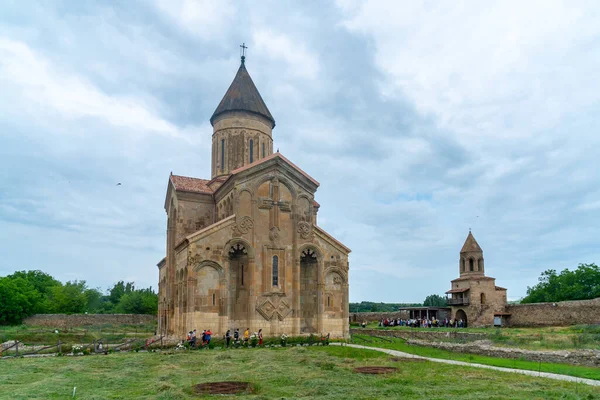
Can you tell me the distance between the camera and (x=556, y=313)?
134ft

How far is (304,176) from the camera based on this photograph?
28984 millimetres

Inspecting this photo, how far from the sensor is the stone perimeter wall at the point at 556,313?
3822cm

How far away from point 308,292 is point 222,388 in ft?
56.2

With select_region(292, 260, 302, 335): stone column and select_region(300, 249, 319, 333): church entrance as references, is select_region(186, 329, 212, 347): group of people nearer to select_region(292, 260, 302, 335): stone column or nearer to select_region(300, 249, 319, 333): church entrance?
select_region(292, 260, 302, 335): stone column

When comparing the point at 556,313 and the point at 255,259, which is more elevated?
the point at 255,259

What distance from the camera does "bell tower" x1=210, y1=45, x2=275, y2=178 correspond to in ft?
109

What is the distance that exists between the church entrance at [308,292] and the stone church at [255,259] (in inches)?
2.2

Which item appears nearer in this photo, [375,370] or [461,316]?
[375,370]

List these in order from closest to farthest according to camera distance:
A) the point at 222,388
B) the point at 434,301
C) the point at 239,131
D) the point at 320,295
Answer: the point at 222,388
the point at 320,295
the point at 239,131
the point at 434,301

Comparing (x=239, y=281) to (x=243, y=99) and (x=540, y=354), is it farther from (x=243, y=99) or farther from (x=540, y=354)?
(x=540, y=354)

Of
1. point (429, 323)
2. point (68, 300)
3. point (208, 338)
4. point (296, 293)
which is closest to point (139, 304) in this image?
point (68, 300)

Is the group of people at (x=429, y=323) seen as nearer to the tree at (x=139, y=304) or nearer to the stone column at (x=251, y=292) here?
the stone column at (x=251, y=292)

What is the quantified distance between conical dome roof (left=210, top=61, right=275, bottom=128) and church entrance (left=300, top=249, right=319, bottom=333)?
1124 cm

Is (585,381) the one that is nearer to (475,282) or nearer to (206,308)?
(206,308)
